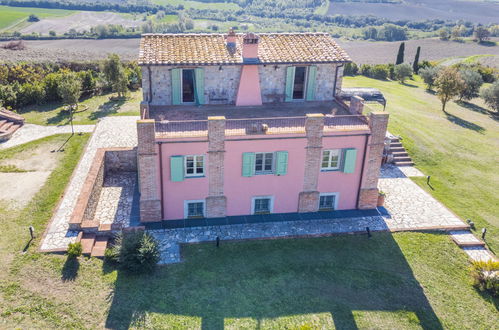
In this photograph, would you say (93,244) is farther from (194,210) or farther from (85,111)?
(85,111)

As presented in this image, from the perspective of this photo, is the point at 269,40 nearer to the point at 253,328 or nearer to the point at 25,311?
the point at 253,328

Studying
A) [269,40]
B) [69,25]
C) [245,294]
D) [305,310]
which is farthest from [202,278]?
[69,25]

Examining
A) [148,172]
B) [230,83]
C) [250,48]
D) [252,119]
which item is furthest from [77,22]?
[252,119]

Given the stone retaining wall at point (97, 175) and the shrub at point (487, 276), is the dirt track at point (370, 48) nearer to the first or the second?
the stone retaining wall at point (97, 175)

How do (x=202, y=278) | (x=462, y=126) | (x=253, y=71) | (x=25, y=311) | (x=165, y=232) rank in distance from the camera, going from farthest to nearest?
(x=462, y=126)
(x=253, y=71)
(x=165, y=232)
(x=202, y=278)
(x=25, y=311)

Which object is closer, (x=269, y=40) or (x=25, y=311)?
(x=25, y=311)

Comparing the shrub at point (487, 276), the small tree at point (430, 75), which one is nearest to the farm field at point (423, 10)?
the small tree at point (430, 75)

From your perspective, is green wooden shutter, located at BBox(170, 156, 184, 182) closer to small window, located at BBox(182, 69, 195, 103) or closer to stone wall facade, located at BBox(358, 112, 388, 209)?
small window, located at BBox(182, 69, 195, 103)
